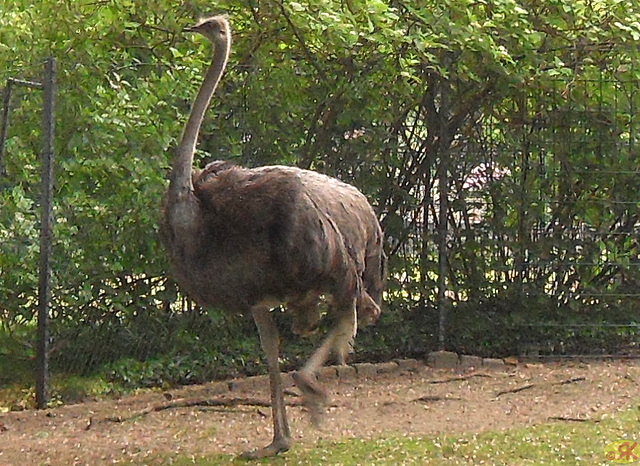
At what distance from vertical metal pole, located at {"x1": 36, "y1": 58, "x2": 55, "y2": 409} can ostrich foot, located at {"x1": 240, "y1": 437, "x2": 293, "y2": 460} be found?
182 cm

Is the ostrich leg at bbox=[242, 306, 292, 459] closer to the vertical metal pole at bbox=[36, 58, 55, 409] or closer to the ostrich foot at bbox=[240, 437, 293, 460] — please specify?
the ostrich foot at bbox=[240, 437, 293, 460]

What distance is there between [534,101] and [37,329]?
13.5 ft

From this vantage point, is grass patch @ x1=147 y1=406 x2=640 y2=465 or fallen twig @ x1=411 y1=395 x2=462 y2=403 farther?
fallen twig @ x1=411 y1=395 x2=462 y2=403

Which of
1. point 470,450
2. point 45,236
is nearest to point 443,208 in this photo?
point 470,450

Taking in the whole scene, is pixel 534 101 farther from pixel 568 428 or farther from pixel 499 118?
pixel 568 428

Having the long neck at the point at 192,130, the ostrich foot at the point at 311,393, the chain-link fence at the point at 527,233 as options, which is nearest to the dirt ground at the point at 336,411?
the chain-link fence at the point at 527,233

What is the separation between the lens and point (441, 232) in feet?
27.1

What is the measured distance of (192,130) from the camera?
545 centimetres

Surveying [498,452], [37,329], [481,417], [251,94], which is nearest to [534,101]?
[251,94]

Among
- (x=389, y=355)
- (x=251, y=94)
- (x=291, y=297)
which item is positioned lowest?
(x=389, y=355)

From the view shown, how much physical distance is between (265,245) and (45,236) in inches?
80.0

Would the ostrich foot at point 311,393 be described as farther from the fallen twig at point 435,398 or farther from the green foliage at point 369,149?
the green foliage at point 369,149

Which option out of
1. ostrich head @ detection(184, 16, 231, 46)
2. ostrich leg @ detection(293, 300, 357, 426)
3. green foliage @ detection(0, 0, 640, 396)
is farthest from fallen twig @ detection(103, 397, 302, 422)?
ostrich head @ detection(184, 16, 231, 46)

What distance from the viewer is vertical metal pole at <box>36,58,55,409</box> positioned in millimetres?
6473
